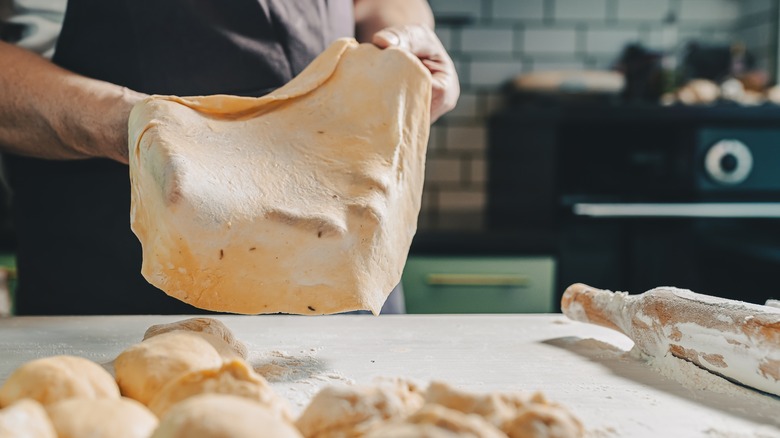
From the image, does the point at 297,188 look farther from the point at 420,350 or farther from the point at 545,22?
the point at 545,22

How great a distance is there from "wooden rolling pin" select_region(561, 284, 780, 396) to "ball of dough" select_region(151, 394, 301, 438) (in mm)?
521

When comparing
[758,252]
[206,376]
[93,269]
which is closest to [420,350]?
[206,376]

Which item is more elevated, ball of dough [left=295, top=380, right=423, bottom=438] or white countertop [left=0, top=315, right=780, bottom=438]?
ball of dough [left=295, top=380, right=423, bottom=438]

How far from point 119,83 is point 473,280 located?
3.27 feet

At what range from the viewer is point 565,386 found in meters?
0.79

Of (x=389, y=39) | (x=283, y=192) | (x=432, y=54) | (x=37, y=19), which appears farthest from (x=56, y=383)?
(x=37, y=19)

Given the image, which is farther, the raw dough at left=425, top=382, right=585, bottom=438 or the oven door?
the oven door

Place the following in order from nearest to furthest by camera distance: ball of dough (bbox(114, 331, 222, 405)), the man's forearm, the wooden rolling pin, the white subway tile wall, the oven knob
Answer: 1. ball of dough (bbox(114, 331, 222, 405))
2. the wooden rolling pin
3. the man's forearm
4. the oven knob
5. the white subway tile wall

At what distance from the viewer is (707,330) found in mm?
→ 809

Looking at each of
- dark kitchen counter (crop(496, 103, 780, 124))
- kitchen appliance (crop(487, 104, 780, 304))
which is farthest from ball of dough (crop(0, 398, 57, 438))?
dark kitchen counter (crop(496, 103, 780, 124))

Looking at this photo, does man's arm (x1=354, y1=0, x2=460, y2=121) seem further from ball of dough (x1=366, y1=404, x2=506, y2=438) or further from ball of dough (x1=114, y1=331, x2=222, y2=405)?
ball of dough (x1=366, y1=404, x2=506, y2=438)

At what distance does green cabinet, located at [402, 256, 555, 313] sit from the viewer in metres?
1.88

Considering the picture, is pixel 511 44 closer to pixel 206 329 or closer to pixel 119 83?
pixel 119 83

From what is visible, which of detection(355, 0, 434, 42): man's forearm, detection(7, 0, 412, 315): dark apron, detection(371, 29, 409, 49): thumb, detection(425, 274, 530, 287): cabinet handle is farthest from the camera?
detection(425, 274, 530, 287): cabinet handle
